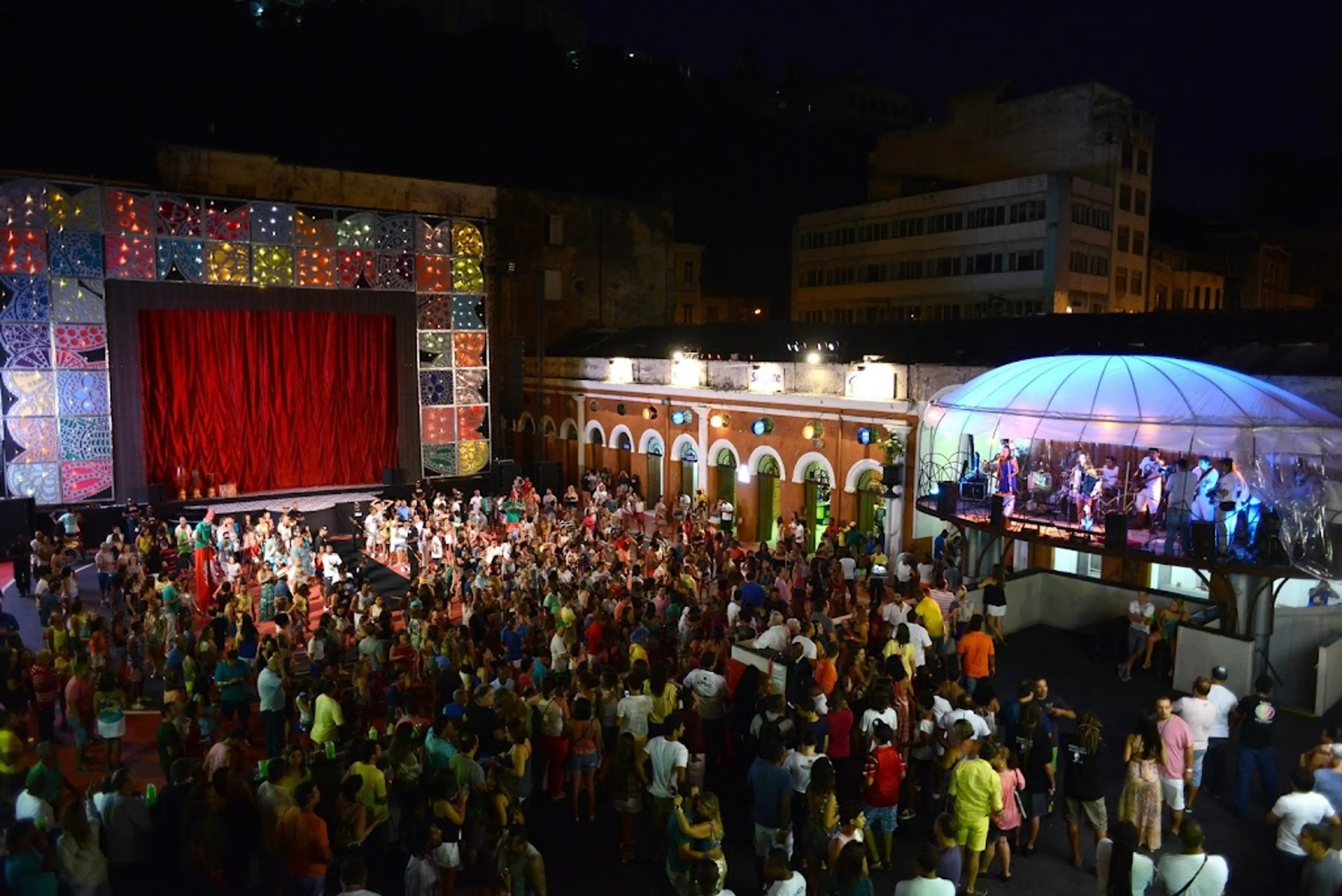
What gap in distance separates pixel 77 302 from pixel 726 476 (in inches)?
662

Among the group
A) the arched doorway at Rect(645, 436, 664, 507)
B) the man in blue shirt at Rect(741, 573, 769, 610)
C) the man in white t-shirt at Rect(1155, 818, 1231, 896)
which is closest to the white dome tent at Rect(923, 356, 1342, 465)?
the man in blue shirt at Rect(741, 573, 769, 610)

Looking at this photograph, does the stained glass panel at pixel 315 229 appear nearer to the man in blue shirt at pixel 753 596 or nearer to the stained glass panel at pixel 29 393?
the stained glass panel at pixel 29 393

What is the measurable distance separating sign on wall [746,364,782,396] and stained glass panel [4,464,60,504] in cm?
1727

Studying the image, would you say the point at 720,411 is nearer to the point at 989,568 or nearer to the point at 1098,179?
the point at 989,568

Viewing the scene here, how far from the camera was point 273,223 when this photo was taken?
24812 mm

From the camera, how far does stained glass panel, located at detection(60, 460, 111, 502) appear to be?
22.5 meters

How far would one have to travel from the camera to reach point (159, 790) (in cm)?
783

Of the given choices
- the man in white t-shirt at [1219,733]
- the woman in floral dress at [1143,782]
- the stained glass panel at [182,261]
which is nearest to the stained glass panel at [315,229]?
the stained glass panel at [182,261]

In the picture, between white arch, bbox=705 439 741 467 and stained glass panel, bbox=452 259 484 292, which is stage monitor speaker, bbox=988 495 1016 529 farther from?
stained glass panel, bbox=452 259 484 292

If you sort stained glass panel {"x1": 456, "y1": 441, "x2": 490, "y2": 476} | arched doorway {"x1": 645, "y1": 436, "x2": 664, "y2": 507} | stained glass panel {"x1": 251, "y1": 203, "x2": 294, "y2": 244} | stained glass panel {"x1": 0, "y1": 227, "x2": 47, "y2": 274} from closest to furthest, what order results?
stained glass panel {"x1": 0, "y1": 227, "x2": 47, "y2": 274} < stained glass panel {"x1": 251, "y1": 203, "x2": 294, "y2": 244} < arched doorway {"x1": 645, "y1": 436, "x2": 664, "y2": 507} < stained glass panel {"x1": 456, "y1": 441, "x2": 490, "y2": 476}

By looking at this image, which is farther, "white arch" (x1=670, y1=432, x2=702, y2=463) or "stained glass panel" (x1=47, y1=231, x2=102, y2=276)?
"white arch" (x1=670, y1=432, x2=702, y2=463)

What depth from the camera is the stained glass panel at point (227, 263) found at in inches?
949

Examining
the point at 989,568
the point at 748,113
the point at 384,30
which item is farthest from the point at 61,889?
the point at 748,113

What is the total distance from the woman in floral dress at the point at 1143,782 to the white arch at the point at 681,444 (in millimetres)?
17974
